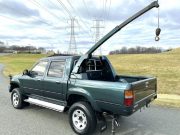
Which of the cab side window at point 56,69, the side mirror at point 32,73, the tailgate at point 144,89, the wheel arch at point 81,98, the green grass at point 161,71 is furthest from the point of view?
the green grass at point 161,71

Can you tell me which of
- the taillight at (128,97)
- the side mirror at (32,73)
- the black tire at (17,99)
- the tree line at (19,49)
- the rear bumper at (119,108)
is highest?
the tree line at (19,49)

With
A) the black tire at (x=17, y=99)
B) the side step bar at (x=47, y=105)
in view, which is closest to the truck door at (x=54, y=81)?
the side step bar at (x=47, y=105)

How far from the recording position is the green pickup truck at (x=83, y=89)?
4879mm

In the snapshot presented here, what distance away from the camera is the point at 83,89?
17.9ft

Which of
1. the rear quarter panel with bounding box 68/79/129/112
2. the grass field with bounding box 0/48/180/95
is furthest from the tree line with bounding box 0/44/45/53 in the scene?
the rear quarter panel with bounding box 68/79/129/112

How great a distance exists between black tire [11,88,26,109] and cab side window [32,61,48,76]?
3.54 feet

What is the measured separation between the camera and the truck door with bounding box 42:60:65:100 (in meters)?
6.12

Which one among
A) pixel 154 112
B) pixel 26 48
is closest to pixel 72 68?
pixel 154 112

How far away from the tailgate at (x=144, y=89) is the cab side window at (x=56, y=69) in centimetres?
215

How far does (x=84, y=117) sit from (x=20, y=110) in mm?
3048

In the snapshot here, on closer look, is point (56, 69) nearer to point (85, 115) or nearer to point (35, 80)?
point (35, 80)

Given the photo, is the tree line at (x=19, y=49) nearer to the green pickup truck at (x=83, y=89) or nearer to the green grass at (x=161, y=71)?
the green grass at (x=161, y=71)

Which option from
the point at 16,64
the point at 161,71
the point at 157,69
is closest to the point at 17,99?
the point at 161,71

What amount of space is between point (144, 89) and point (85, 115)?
155cm
